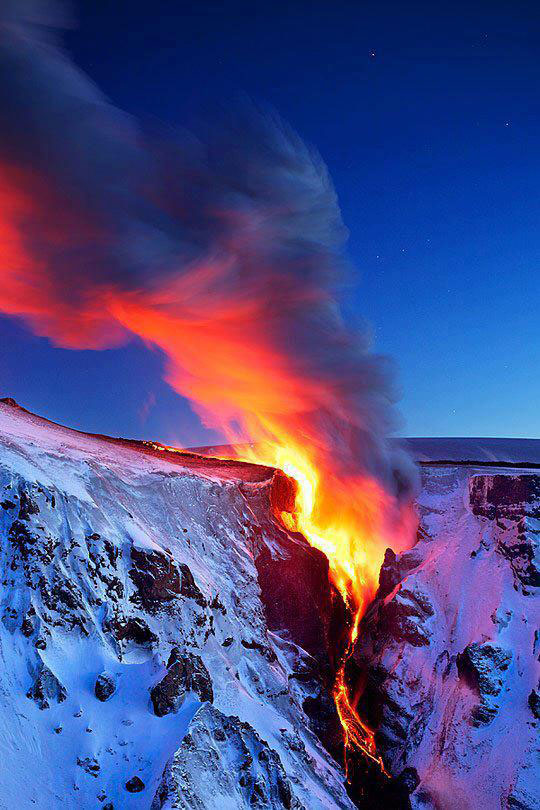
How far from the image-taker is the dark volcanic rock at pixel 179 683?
105ft

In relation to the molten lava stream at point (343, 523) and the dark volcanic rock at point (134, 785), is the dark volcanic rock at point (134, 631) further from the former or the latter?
the molten lava stream at point (343, 523)

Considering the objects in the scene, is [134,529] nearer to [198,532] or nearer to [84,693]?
[198,532]

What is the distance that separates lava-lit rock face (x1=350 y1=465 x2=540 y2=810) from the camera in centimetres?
4562

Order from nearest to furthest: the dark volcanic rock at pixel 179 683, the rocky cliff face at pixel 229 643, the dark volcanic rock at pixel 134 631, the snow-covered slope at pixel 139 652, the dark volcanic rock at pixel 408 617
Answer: the snow-covered slope at pixel 139 652 < the rocky cliff face at pixel 229 643 < the dark volcanic rock at pixel 179 683 < the dark volcanic rock at pixel 134 631 < the dark volcanic rock at pixel 408 617

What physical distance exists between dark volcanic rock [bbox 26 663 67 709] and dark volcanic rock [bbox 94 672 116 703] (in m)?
1.92

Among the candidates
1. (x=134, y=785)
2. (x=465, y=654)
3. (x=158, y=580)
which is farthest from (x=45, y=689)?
(x=465, y=654)

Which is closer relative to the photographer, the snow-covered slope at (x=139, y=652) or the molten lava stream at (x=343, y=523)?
the snow-covered slope at (x=139, y=652)

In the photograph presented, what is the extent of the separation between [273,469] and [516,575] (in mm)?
31835

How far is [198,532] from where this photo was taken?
49.8 metres

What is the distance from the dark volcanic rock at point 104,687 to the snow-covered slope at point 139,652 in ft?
0.33

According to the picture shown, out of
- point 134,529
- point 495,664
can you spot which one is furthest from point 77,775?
point 495,664

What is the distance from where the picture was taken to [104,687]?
103 feet

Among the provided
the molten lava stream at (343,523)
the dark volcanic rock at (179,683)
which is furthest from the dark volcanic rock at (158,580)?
the molten lava stream at (343,523)

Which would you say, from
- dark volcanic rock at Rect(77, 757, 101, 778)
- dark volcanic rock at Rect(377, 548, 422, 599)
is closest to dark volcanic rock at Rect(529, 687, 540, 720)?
dark volcanic rock at Rect(377, 548, 422, 599)
